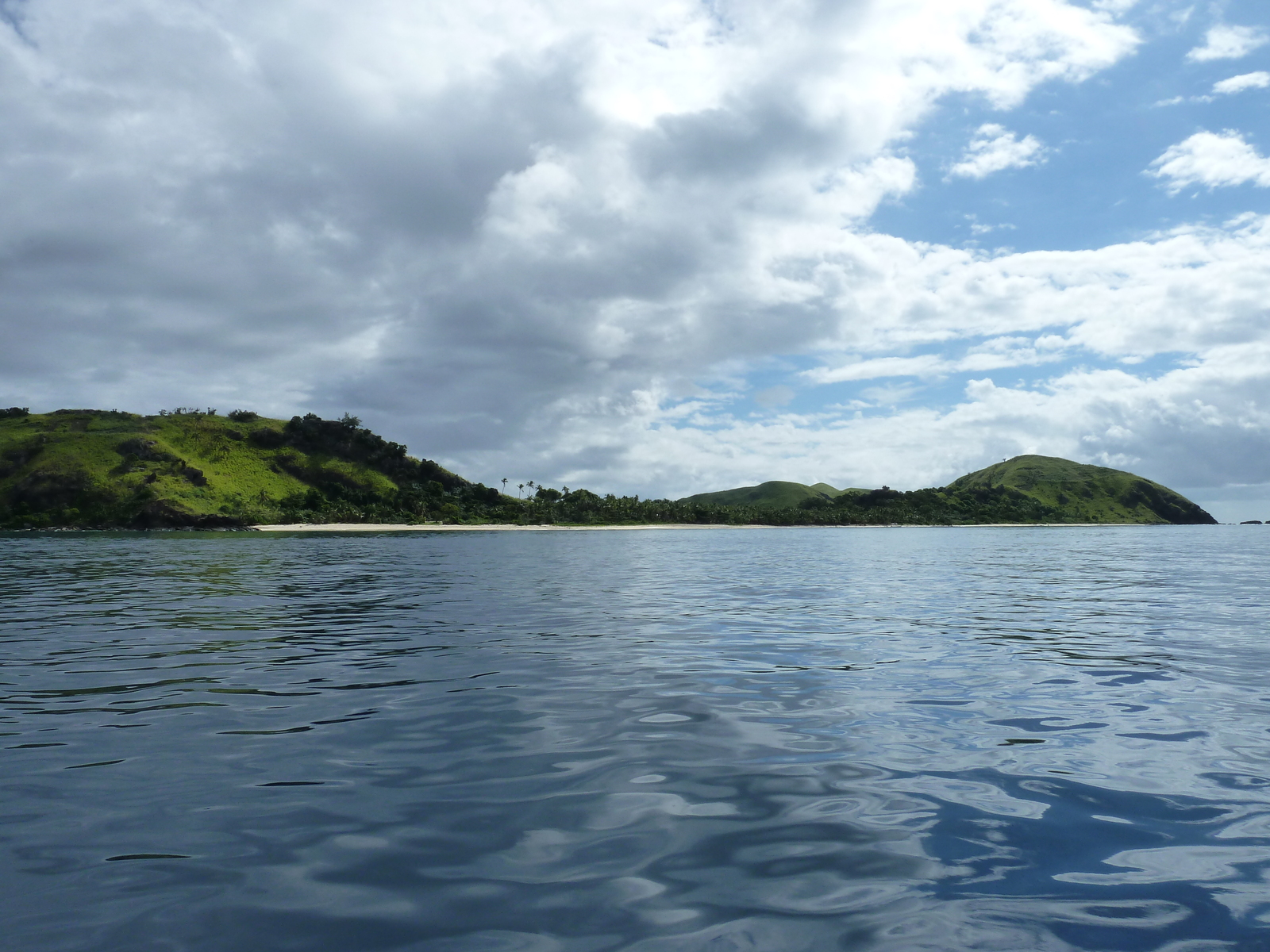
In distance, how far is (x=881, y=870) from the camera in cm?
640

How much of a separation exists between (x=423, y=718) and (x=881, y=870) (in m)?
7.87

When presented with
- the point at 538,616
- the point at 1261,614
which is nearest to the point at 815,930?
the point at 538,616

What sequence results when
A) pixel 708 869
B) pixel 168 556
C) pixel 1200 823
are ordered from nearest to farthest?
pixel 708 869 < pixel 1200 823 < pixel 168 556

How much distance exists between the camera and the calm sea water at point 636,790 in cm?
555

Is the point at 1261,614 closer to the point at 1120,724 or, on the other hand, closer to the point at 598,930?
the point at 1120,724

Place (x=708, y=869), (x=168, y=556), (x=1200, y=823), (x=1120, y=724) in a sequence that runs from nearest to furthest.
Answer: (x=708, y=869) → (x=1200, y=823) → (x=1120, y=724) → (x=168, y=556)

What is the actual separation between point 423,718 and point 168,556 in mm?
64813

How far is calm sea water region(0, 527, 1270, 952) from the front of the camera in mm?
5555

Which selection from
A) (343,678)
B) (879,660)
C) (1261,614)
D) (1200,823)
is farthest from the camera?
(1261,614)

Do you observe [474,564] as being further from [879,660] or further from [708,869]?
[708,869]

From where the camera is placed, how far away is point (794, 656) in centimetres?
1717

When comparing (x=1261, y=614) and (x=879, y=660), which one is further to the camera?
(x=1261, y=614)

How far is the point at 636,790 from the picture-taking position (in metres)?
8.44

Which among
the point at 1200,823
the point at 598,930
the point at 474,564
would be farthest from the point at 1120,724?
the point at 474,564
